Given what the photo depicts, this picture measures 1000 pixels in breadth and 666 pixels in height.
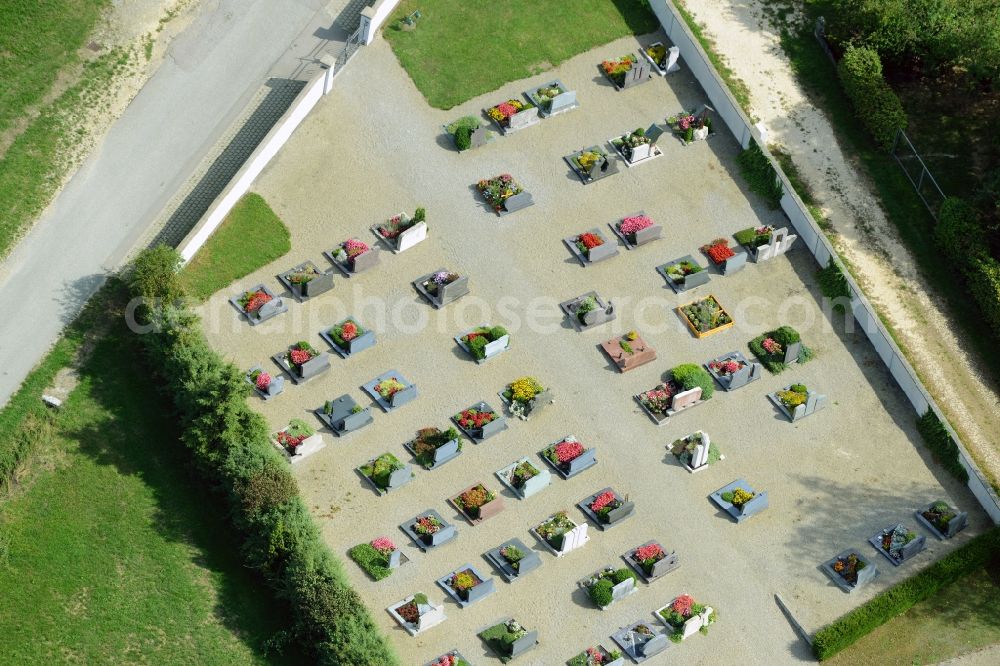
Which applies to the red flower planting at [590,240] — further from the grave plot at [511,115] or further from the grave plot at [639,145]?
the grave plot at [511,115]

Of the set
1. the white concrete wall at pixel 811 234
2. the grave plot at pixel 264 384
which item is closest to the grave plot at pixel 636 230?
the white concrete wall at pixel 811 234

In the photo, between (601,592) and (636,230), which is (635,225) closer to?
(636,230)

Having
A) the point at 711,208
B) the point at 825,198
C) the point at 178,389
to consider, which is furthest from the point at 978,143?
the point at 178,389

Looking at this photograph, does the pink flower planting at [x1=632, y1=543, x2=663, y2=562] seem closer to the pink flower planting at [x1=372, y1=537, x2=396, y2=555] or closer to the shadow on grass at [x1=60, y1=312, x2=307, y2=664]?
the pink flower planting at [x1=372, y1=537, x2=396, y2=555]

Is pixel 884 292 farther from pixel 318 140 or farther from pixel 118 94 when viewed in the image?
pixel 118 94

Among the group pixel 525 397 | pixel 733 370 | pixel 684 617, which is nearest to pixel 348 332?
pixel 525 397

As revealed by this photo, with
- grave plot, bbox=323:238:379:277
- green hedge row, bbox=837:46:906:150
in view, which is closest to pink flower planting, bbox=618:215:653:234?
grave plot, bbox=323:238:379:277
